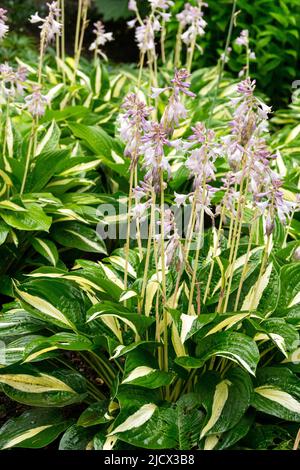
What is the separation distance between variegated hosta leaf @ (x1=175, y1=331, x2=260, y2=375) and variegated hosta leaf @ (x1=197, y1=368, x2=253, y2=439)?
0.32 ft

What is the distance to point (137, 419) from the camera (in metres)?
2.60

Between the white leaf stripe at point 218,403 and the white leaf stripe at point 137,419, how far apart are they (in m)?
0.22

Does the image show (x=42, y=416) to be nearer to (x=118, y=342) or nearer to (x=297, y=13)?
(x=118, y=342)

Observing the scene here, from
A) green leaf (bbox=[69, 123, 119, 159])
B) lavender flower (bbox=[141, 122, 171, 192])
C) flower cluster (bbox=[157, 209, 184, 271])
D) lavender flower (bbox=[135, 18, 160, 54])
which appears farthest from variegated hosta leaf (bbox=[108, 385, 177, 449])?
lavender flower (bbox=[135, 18, 160, 54])

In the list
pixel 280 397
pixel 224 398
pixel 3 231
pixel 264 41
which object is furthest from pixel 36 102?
pixel 264 41

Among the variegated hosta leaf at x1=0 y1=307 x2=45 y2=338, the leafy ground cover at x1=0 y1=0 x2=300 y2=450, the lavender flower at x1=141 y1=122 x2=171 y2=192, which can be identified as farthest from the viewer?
the variegated hosta leaf at x1=0 y1=307 x2=45 y2=338

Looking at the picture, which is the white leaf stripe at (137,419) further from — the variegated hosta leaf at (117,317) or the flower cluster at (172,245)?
the flower cluster at (172,245)

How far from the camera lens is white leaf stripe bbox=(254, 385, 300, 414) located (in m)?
2.68

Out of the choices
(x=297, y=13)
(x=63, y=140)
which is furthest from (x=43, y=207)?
(x=297, y=13)

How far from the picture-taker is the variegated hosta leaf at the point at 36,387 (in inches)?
113

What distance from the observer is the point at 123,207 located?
4.10 metres

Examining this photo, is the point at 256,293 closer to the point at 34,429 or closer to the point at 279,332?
the point at 279,332

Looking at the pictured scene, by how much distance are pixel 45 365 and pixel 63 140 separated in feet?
6.76

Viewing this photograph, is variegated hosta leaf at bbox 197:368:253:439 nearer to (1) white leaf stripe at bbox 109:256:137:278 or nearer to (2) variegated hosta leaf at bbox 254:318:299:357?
(2) variegated hosta leaf at bbox 254:318:299:357
